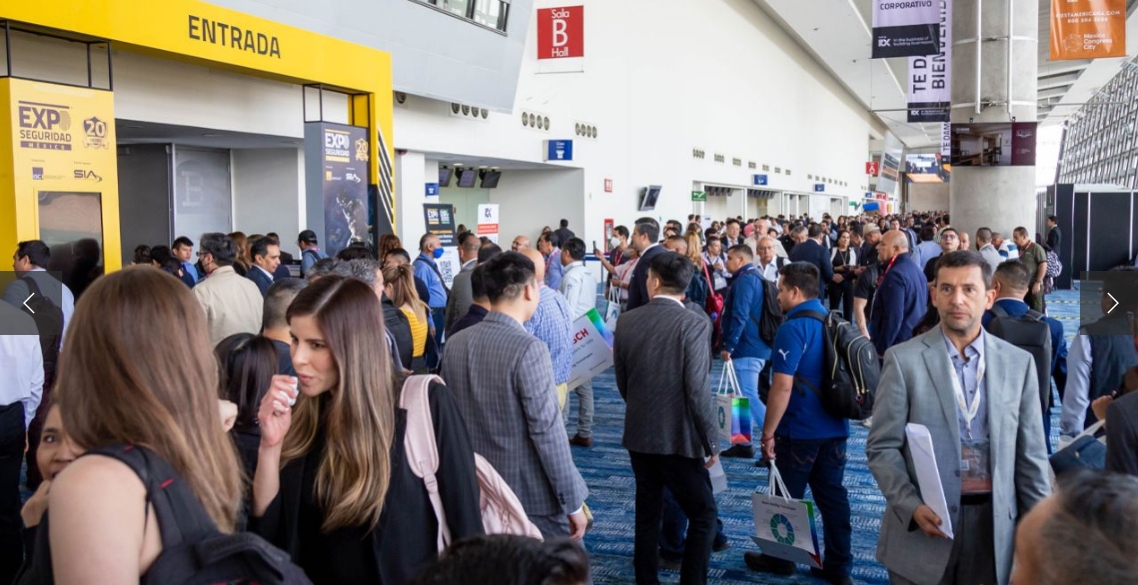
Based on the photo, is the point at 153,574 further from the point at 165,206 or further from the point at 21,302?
the point at 165,206

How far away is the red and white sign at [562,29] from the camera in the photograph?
1977cm

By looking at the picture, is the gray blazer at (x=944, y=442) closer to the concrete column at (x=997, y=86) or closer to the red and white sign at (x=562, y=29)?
the concrete column at (x=997, y=86)

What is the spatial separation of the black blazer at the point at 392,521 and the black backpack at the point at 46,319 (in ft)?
13.9

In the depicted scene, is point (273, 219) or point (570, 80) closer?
point (273, 219)

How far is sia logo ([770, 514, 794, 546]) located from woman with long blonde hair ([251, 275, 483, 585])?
8.45 feet

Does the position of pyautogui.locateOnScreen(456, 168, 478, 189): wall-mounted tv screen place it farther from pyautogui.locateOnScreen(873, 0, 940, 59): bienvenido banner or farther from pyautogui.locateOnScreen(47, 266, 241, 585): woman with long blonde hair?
pyautogui.locateOnScreen(47, 266, 241, 585): woman with long blonde hair

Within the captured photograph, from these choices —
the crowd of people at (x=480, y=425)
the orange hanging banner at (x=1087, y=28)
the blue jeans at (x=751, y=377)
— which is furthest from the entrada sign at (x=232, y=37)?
the orange hanging banner at (x=1087, y=28)

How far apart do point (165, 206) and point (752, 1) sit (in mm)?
27842

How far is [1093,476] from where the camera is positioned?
4.75 feet

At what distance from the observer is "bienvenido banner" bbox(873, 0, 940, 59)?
14.6 meters

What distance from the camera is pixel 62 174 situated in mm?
8180

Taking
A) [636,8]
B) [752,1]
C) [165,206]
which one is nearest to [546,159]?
[636,8]

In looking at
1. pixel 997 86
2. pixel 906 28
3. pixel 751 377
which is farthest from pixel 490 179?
pixel 751 377

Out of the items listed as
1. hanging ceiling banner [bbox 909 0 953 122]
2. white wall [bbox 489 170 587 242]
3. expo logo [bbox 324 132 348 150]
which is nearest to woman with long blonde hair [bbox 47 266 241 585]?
expo logo [bbox 324 132 348 150]
